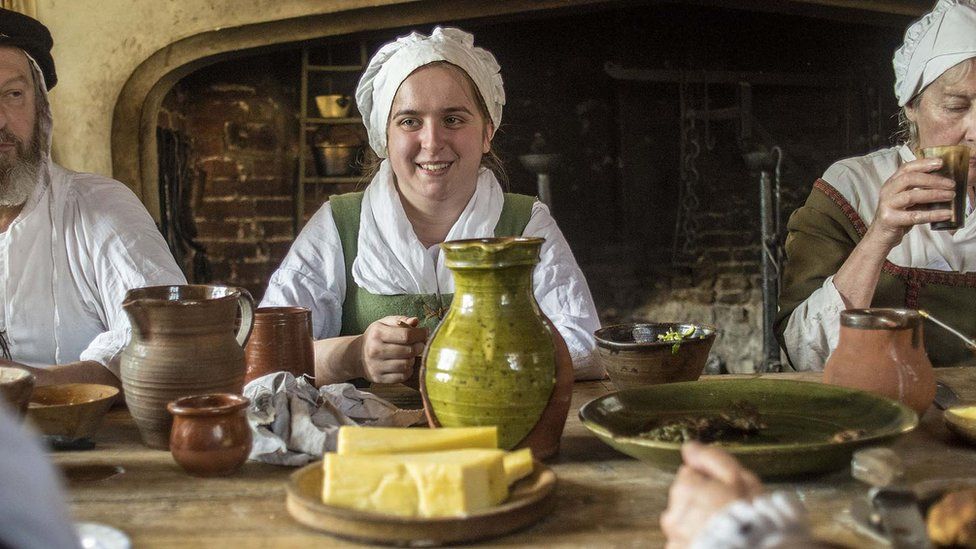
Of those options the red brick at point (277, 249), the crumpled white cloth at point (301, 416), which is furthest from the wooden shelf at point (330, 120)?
the crumpled white cloth at point (301, 416)

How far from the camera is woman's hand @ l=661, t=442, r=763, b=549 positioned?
813 mm

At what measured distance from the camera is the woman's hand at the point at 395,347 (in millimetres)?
1590

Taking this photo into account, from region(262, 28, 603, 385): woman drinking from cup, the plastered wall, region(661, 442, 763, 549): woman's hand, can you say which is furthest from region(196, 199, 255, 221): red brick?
region(661, 442, 763, 549): woman's hand

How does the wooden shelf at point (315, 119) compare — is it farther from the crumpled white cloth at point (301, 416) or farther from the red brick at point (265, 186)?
the crumpled white cloth at point (301, 416)

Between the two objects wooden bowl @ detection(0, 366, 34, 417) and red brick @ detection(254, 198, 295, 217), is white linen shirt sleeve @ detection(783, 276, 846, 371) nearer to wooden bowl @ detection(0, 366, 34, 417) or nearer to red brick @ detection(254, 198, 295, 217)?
wooden bowl @ detection(0, 366, 34, 417)

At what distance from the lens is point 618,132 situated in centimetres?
426

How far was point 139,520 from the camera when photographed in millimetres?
1059

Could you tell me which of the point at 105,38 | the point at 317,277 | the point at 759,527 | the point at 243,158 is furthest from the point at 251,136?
the point at 759,527

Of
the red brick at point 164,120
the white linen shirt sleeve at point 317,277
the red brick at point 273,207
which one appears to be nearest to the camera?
the white linen shirt sleeve at point 317,277

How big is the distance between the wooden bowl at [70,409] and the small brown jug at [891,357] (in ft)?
Answer: 3.50

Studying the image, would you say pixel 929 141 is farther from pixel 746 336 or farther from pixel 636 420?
pixel 746 336

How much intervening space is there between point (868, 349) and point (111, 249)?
5.14 feet

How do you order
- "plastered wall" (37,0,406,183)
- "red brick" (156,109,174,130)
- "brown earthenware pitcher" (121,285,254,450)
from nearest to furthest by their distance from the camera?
"brown earthenware pitcher" (121,285,254,450)
"plastered wall" (37,0,406,183)
"red brick" (156,109,174,130)

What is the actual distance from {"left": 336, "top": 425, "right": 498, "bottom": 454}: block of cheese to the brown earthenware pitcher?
0.32m
